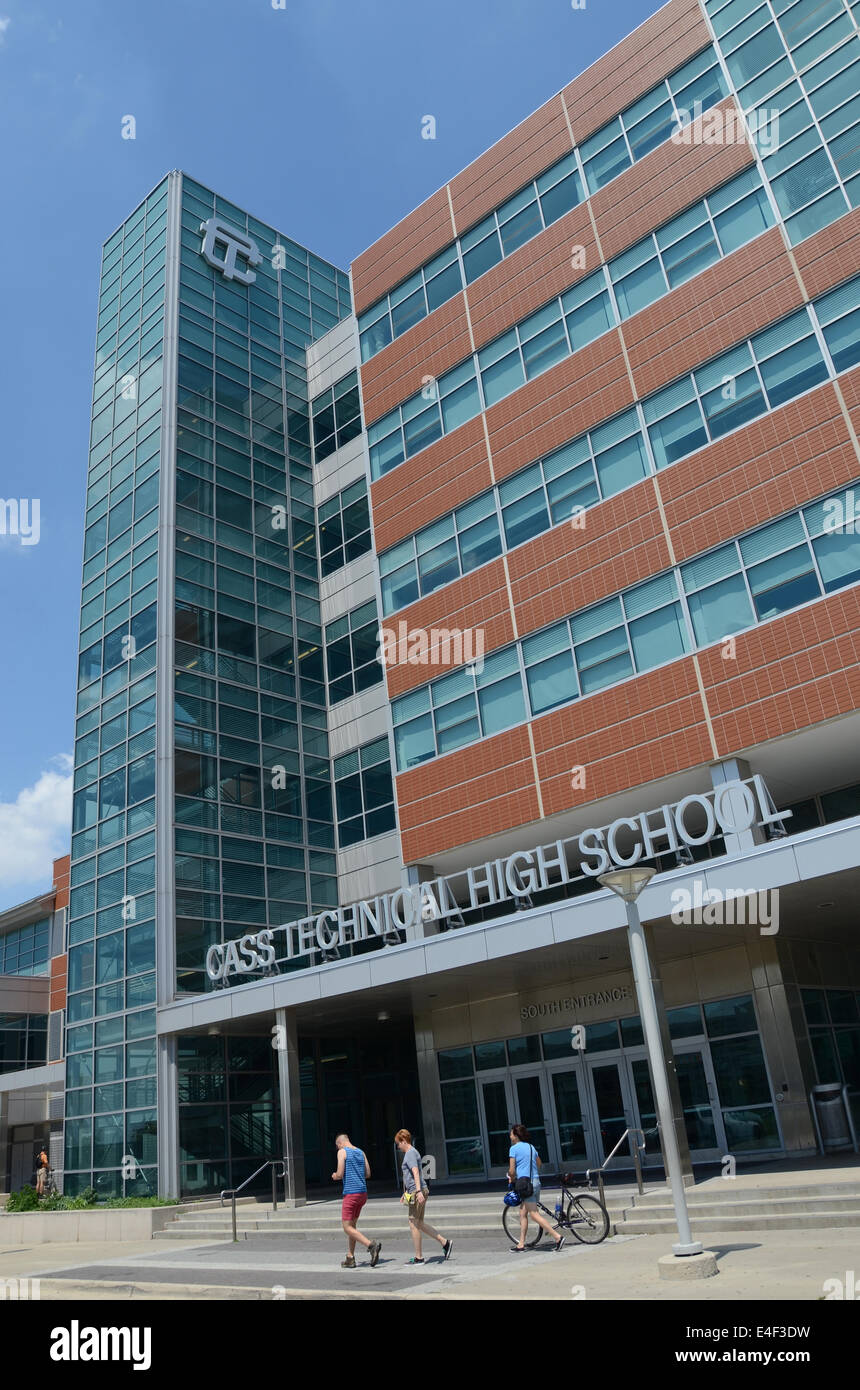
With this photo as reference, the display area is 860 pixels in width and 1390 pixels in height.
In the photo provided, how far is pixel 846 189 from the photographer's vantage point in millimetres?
19594

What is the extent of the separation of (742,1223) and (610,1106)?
8.39m

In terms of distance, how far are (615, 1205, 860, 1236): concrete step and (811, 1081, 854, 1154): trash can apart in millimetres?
5207

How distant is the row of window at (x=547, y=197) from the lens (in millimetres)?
23250

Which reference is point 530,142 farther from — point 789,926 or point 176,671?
point 789,926

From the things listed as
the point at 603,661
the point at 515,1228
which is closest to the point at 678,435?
the point at 603,661

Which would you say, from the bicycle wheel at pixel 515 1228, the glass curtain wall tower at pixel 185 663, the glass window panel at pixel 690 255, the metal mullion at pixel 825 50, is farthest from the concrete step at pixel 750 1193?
the metal mullion at pixel 825 50

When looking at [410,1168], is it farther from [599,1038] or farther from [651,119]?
[651,119]

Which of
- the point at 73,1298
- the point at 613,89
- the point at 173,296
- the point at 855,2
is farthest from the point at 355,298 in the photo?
the point at 73,1298

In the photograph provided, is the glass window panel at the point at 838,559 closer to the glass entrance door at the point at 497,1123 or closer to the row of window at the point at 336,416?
the glass entrance door at the point at 497,1123

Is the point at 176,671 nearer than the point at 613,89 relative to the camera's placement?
No

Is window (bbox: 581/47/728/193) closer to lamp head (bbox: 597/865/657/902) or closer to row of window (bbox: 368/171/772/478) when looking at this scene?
row of window (bbox: 368/171/772/478)

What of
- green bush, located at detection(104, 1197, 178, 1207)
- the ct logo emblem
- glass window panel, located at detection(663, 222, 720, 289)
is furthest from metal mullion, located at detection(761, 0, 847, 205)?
green bush, located at detection(104, 1197, 178, 1207)

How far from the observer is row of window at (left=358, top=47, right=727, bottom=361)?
23250 millimetres

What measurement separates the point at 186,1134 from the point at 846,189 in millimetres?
23880
